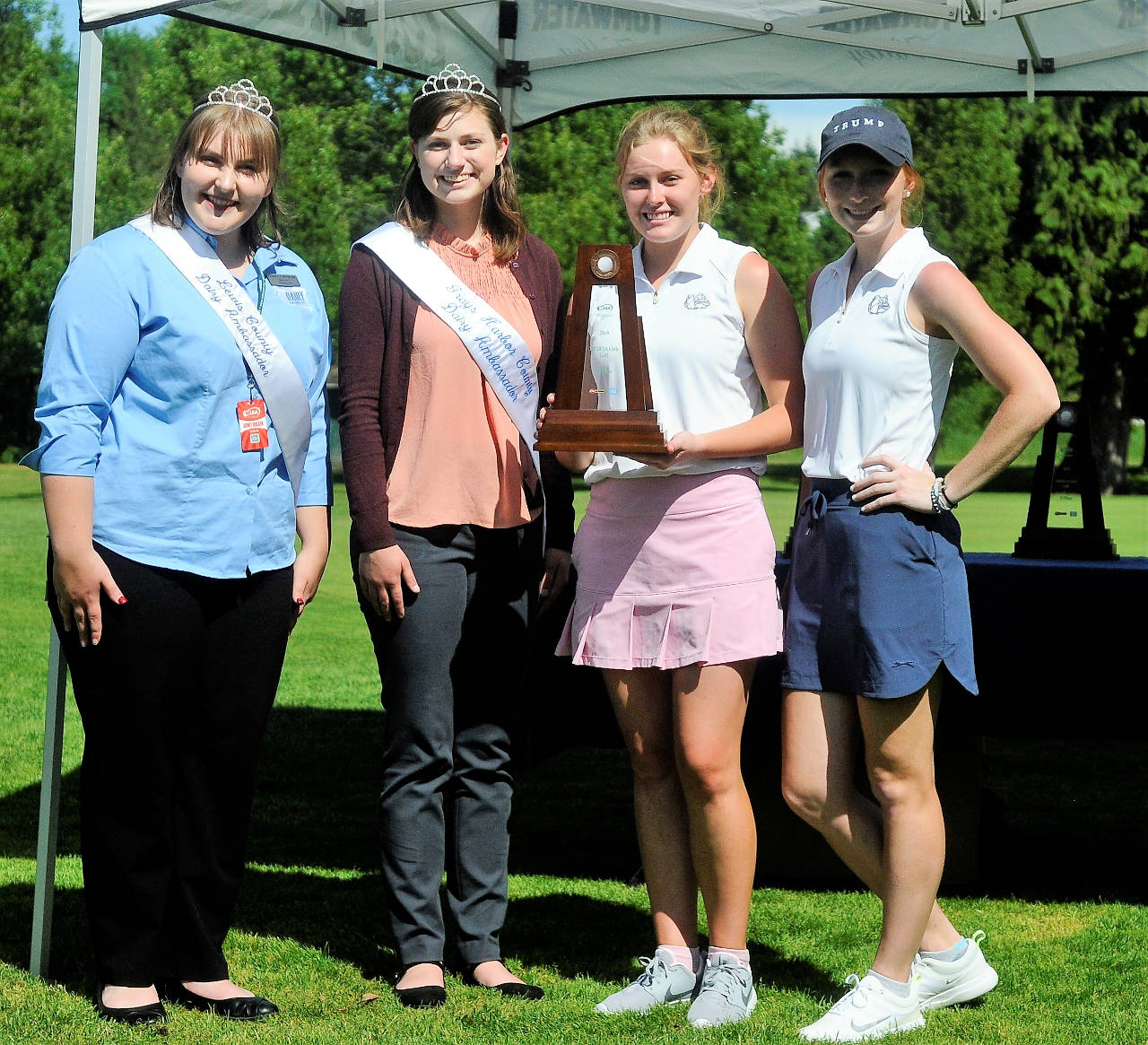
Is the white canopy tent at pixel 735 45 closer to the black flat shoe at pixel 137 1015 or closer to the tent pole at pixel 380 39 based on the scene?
the tent pole at pixel 380 39

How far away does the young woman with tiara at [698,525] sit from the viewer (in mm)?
2910

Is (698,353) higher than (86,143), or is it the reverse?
(86,143)

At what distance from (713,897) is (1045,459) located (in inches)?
69.5

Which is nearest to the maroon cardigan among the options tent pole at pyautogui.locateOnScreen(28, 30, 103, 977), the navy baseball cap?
tent pole at pyautogui.locateOnScreen(28, 30, 103, 977)

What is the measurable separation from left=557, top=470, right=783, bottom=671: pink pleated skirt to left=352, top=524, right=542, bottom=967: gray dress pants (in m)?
0.20

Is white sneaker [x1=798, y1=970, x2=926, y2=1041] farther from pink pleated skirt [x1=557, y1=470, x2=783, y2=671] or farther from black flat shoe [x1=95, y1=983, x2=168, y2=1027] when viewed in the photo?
black flat shoe [x1=95, y1=983, x2=168, y2=1027]

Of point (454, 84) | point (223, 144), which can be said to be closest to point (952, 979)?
point (454, 84)

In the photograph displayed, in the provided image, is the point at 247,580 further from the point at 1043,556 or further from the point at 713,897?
the point at 1043,556

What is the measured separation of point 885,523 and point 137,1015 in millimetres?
1693

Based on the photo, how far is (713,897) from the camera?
302 cm

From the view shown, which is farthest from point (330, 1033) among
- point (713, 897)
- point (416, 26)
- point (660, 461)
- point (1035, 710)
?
point (416, 26)

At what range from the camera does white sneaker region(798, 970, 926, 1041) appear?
286cm

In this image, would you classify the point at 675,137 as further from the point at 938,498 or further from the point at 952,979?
the point at 952,979

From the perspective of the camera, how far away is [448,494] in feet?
9.76
